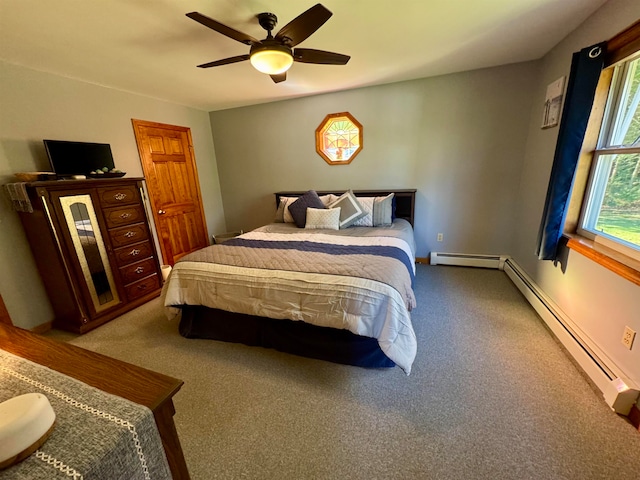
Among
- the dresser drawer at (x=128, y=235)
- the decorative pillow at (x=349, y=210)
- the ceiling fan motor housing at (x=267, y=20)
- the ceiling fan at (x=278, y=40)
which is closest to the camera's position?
the ceiling fan at (x=278, y=40)

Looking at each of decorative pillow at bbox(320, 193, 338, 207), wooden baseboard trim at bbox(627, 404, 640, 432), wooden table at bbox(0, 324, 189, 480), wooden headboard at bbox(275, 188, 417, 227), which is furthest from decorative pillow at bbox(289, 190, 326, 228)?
wooden baseboard trim at bbox(627, 404, 640, 432)

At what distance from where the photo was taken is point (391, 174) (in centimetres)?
364

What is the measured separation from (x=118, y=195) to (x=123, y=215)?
20 cm

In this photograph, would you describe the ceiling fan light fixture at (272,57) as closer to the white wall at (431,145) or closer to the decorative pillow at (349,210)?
the decorative pillow at (349,210)

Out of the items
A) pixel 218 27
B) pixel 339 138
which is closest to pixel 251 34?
pixel 218 27

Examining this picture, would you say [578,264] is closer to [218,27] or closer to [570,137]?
[570,137]

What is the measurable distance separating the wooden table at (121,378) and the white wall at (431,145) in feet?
11.2

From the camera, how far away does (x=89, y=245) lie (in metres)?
2.50

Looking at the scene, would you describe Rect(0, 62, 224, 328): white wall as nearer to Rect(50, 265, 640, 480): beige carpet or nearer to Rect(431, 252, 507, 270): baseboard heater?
Rect(50, 265, 640, 480): beige carpet

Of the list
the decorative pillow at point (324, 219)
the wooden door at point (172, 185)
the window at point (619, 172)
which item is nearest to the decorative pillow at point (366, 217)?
the decorative pillow at point (324, 219)

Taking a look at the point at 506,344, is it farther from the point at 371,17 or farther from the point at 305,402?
the point at 371,17

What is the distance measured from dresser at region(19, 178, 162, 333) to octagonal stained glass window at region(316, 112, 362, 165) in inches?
92.8

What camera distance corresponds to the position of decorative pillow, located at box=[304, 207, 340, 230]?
125 inches

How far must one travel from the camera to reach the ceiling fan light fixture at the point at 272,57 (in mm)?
1715
